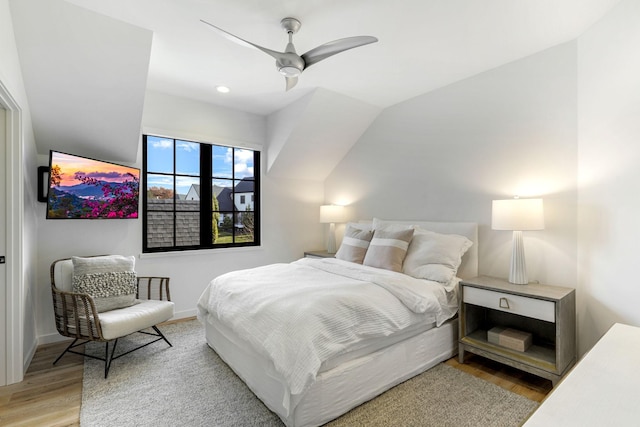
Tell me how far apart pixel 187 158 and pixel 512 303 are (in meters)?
3.71

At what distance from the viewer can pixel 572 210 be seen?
2.52 m

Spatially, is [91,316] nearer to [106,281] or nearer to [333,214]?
[106,281]

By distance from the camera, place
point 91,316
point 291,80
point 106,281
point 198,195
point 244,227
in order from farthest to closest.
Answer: point 244,227, point 198,195, point 106,281, point 91,316, point 291,80

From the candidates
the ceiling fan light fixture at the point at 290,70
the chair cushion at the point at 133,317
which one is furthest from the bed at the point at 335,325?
the ceiling fan light fixture at the point at 290,70

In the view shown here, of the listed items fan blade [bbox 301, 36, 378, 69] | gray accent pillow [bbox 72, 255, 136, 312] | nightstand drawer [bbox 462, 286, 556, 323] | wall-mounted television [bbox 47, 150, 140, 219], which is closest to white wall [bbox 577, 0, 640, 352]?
nightstand drawer [bbox 462, 286, 556, 323]

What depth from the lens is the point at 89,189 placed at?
3.04 metres

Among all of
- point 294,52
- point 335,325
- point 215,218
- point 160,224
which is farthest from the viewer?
point 215,218

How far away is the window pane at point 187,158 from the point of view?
12.7ft

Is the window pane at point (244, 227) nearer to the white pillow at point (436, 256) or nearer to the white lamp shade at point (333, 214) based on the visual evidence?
the white lamp shade at point (333, 214)

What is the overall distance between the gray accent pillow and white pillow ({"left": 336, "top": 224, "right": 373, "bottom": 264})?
2063mm

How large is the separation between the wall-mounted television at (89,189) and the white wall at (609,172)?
4130mm

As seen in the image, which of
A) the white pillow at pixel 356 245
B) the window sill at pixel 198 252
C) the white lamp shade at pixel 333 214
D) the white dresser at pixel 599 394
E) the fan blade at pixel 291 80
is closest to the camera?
the white dresser at pixel 599 394

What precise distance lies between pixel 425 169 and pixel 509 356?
2.01 m

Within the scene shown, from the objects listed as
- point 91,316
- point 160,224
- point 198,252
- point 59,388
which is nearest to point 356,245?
point 198,252
